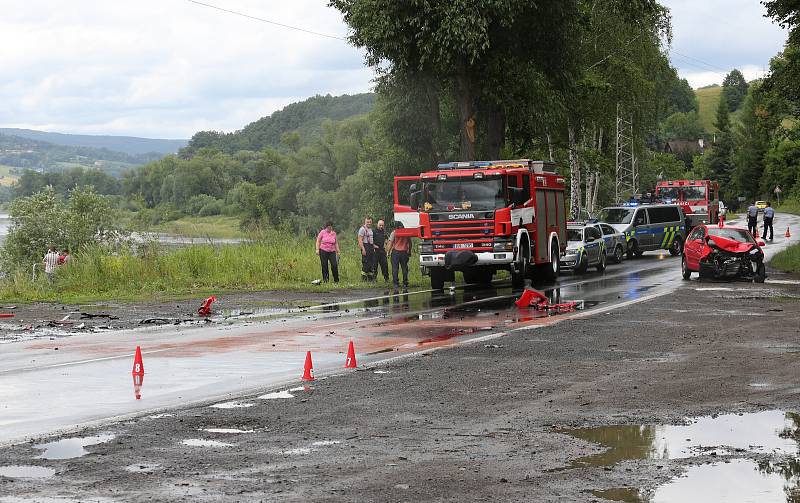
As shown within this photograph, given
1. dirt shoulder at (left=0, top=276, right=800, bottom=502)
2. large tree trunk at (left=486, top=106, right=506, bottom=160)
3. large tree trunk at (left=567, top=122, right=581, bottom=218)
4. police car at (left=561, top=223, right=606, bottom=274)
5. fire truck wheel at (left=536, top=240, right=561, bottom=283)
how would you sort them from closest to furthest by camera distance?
dirt shoulder at (left=0, top=276, right=800, bottom=502)
fire truck wheel at (left=536, top=240, right=561, bottom=283)
police car at (left=561, top=223, right=606, bottom=274)
large tree trunk at (left=486, top=106, right=506, bottom=160)
large tree trunk at (left=567, top=122, right=581, bottom=218)

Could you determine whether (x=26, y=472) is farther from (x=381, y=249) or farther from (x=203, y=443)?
(x=381, y=249)

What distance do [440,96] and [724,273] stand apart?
19.1 m

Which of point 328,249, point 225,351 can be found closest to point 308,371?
point 225,351

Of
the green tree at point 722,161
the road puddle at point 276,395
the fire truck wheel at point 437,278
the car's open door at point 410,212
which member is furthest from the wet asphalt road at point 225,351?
the green tree at point 722,161

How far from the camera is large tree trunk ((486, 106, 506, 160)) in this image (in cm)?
4006

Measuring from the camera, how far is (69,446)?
906cm

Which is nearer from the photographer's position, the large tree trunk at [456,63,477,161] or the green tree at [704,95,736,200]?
the large tree trunk at [456,63,477,161]

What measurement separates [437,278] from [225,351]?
13.3 meters

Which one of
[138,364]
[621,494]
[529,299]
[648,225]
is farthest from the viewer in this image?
[648,225]

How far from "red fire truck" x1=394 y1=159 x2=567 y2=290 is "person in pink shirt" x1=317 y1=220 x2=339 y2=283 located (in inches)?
77.5

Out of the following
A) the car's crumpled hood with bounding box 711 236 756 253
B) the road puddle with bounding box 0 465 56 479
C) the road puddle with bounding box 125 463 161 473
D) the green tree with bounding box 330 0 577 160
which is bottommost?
the road puddle with bounding box 125 463 161 473

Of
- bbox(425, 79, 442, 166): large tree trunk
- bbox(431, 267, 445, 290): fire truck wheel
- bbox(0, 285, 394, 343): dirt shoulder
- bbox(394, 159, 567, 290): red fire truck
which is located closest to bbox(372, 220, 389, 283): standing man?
bbox(394, 159, 567, 290): red fire truck

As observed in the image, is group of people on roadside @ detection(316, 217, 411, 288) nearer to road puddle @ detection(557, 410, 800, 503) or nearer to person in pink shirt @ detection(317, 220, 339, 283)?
person in pink shirt @ detection(317, 220, 339, 283)

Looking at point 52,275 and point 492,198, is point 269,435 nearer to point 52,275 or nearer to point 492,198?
point 492,198
